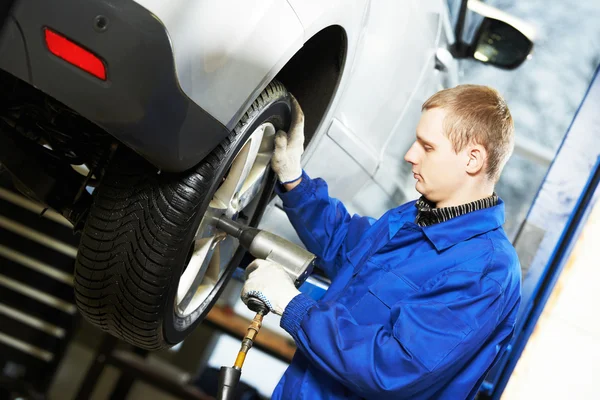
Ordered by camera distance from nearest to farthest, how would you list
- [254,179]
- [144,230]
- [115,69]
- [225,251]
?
[115,69] < [144,230] < [254,179] < [225,251]

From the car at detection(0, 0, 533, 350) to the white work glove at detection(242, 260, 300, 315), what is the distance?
0.18m

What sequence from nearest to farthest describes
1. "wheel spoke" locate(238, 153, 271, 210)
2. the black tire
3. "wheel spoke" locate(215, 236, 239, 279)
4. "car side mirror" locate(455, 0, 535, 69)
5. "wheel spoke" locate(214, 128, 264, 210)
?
1. the black tire
2. "wheel spoke" locate(214, 128, 264, 210)
3. "wheel spoke" locate(238, 153, 271, 210)
4. "wheel spoke" locate(215, 236, 239, 279)
5. "car side mirror" locate(455, 0, 535, 69)

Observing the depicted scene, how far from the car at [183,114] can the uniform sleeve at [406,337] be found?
364mm

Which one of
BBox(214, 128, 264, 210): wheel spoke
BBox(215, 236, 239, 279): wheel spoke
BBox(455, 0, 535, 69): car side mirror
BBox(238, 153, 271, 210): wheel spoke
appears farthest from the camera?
BBox(455, 0, 535, 69): car side mirror

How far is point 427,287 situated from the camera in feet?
5.26

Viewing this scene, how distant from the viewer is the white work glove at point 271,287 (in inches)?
63.7

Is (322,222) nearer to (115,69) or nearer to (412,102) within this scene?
(412,102)

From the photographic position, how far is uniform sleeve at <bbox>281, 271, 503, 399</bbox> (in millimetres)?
1486

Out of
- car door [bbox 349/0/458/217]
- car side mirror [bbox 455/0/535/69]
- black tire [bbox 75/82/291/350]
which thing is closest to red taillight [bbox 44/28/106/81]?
black tire [bbox 75/82/291/350]

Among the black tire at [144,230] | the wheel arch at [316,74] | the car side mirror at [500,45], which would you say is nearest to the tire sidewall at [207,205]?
the black tire at [144,230]

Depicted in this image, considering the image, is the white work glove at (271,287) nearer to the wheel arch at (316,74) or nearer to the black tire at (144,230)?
the black tire at (144,230)

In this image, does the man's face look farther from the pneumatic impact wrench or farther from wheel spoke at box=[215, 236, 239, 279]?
wheel spoke at box=[215, 236, 239, 279]

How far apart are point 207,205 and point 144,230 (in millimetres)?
144

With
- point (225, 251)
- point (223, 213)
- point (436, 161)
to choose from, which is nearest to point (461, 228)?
point (436, 161)
